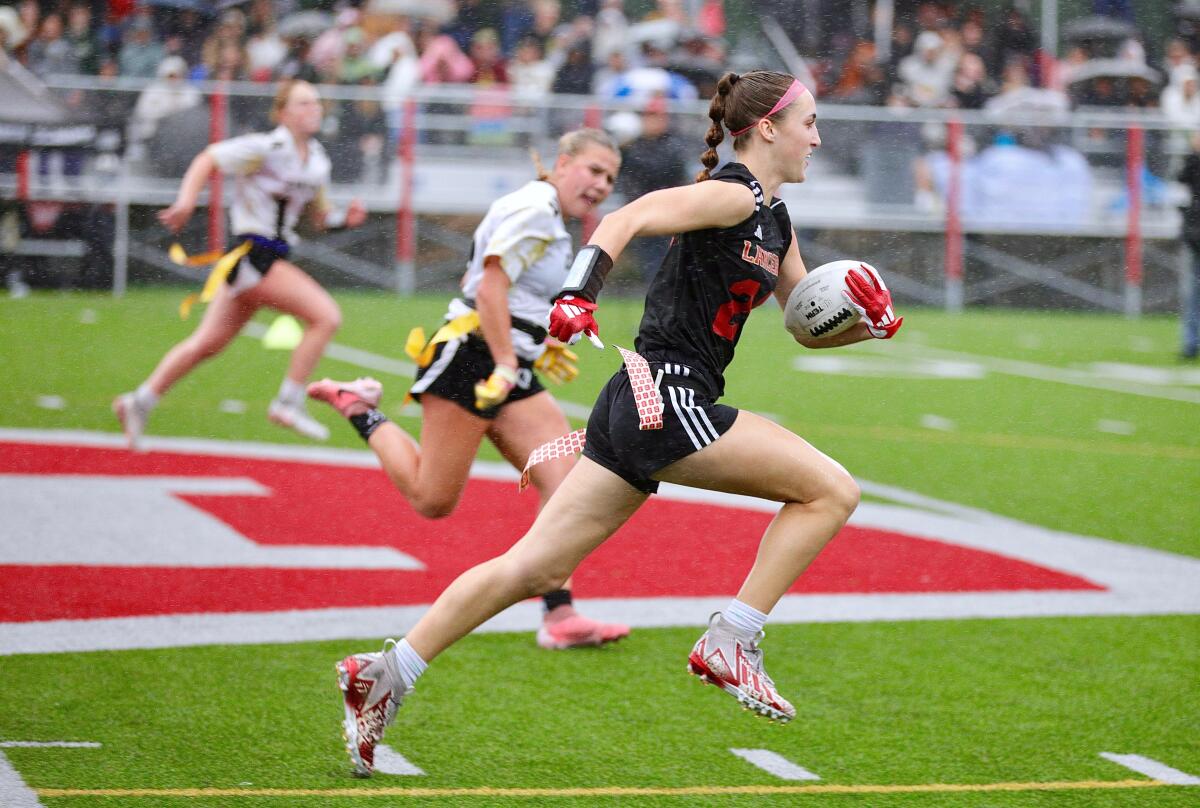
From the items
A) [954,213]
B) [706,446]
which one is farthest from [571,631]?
[954,213]

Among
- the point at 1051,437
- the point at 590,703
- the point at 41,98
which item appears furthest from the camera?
the point at 41,98

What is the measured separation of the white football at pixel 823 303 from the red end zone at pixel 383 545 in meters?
2.47

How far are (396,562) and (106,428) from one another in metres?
4.07

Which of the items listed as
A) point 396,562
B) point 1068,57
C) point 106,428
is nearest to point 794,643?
point 396,562

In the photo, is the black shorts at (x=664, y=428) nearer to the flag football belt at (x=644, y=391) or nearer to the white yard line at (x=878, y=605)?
the flag football belt at (x=644, y=391)

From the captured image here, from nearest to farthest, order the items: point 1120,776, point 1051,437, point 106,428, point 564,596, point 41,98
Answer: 1. point 1120,776
2. point 564,596
3. point 106,428
4. point 1051,437
5. point 41,98

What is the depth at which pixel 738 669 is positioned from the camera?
176 inches

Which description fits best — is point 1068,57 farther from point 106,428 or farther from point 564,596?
point 564,596

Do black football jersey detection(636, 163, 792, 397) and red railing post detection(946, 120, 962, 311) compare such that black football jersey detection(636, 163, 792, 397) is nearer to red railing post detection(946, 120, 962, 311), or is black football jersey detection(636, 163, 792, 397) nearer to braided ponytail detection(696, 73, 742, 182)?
braided ponytail detection(696, 73, 742, 182)

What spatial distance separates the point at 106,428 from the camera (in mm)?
10789

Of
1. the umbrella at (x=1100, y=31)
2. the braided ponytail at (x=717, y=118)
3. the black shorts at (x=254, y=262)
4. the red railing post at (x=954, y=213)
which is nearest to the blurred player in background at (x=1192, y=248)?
the red railing post at (x=954, y=213)

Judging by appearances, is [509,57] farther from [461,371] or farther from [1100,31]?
[461,371]

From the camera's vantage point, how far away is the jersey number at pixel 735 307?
4562mm

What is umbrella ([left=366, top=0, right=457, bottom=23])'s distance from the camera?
2172 cm
